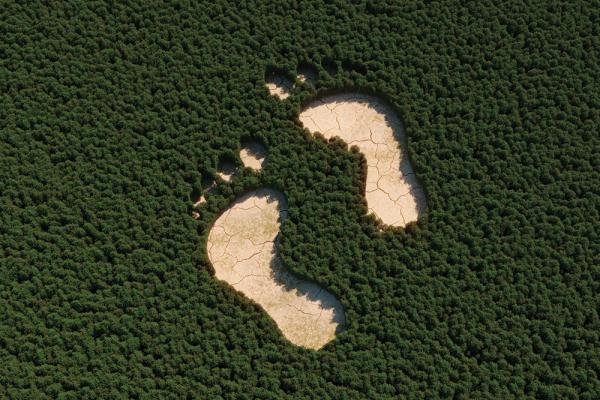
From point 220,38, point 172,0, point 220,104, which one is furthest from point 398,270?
point 172,0

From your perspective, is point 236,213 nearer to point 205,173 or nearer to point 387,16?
point 205,173

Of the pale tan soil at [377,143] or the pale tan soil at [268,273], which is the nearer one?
the pale tan soil at [268,273]

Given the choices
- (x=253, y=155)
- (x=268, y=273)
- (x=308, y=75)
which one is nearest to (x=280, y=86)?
(x=308, y=75)

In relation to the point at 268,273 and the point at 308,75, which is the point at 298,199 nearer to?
the point at 268,273

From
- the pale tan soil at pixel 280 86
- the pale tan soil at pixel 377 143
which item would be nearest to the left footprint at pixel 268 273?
the pale tan soil at pixel 377 143

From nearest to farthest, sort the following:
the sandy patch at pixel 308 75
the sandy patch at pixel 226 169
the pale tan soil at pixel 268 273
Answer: the pale tan soil at pixel 268 273 < the sandy patch at pixel 226 169 < the sandy patch at pixel 308 75

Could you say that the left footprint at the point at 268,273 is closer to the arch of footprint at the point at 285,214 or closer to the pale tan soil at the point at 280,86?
the arch of footprint at the point at 285,214

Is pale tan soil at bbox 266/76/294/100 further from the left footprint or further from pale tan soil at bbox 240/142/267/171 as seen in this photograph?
the left footprint

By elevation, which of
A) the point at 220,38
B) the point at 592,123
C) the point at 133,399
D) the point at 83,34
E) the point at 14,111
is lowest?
the point at 133,399
